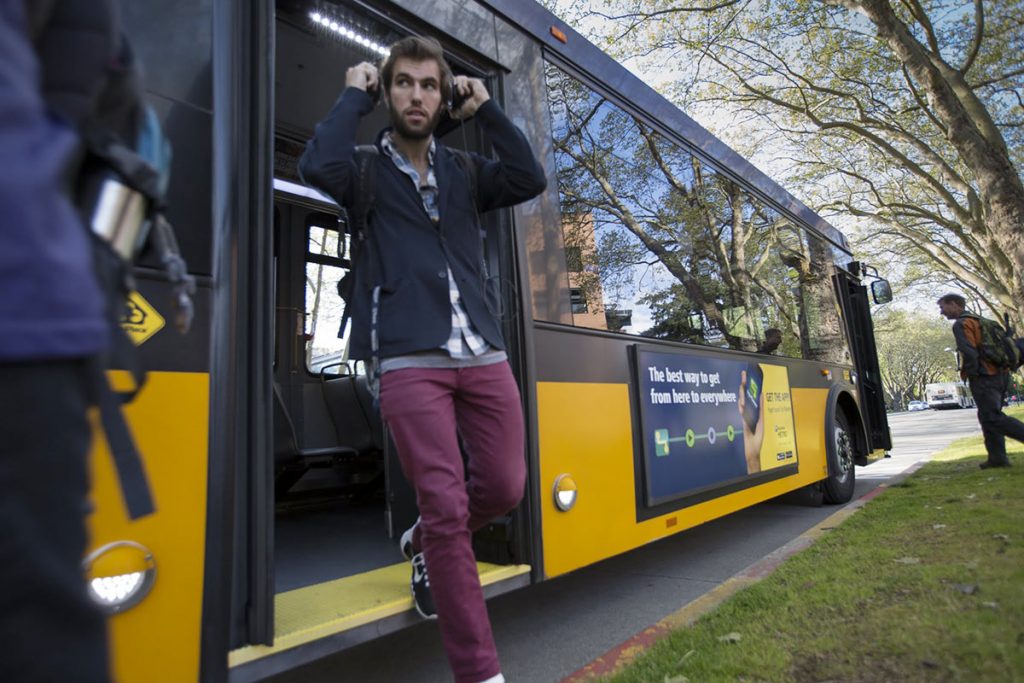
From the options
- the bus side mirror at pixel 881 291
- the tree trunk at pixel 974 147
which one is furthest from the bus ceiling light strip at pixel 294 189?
the tree trunk at pixel 974 147

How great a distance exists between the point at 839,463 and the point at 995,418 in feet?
6.33

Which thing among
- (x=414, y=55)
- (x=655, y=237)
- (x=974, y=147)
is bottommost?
(x=655, y=237)

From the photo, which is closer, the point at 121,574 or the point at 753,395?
the point at 121,574

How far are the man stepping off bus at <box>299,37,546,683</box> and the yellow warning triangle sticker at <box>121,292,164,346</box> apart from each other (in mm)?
562

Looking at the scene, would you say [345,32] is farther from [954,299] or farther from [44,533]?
[954,299]

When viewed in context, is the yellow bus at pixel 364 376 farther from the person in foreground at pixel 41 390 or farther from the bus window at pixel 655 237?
the person in foreground at pixel 41 390

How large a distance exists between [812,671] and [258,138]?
239cm

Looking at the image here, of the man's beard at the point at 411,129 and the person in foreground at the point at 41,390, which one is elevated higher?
the man's beard at the point at 411,129

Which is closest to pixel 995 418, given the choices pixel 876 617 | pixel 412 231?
pixel 876 617

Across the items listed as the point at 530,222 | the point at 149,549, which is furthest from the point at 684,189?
the point at 149,549

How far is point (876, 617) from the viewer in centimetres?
257

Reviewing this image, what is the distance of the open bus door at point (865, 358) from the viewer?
729 centimetres

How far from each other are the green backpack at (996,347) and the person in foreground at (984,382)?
0.12ft

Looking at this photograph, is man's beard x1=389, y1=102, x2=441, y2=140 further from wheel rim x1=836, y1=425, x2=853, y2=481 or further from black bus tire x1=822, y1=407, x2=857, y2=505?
wheel rim x1=836, y1=425, x2=853, y2=481
